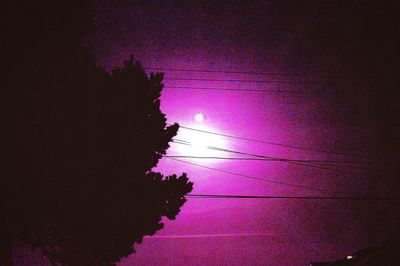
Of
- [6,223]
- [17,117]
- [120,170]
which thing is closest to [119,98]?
[120,170]

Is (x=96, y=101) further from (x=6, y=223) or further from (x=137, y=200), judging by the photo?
(x=6, y=223)

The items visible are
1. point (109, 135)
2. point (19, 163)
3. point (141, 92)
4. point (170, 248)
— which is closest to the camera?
point (19, 163)

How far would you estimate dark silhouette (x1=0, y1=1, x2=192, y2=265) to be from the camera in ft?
25.6

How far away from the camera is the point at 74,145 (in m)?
8.24

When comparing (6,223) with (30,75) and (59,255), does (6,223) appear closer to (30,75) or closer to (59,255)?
(59,255)

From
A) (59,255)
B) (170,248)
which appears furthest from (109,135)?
(170,248)

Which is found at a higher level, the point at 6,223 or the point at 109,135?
the point at 109,135

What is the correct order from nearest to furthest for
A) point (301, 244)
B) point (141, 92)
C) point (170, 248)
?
point (141, 92)
point (301, 244)
point (170, 248)

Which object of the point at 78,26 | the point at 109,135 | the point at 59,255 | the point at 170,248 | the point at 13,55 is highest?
the point at 170,248

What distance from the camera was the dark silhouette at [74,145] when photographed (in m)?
7.82

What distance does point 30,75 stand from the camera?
26.5ft

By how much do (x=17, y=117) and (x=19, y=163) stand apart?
40.8 inches

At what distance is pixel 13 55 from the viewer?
7.88m

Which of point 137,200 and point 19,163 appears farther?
point 137,200
